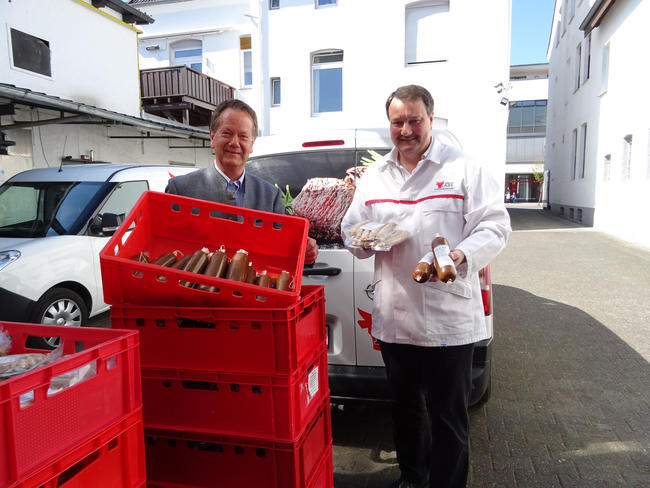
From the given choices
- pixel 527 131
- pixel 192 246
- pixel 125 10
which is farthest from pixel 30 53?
pixel 527 131

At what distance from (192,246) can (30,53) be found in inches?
469

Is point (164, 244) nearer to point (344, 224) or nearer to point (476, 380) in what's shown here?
point (344, 224)

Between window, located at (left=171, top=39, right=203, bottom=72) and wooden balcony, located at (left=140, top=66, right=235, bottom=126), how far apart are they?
4.11 metres

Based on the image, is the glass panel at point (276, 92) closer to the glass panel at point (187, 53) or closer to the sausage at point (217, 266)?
the glass panel at point (187, 53)

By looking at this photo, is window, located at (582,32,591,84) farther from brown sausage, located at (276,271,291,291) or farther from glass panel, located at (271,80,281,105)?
brown sausage, located at (276,271,291,291)

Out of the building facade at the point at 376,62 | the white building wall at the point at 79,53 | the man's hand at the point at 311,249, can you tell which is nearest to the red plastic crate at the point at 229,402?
the man's hand at the point at 311,249

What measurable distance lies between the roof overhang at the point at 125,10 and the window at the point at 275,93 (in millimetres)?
4591

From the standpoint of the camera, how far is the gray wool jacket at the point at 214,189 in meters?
2.58

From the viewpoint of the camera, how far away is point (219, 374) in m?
1.76

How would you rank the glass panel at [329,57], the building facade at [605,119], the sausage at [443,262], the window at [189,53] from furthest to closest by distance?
the window at [189,53] → the glass panel at [329,57] → the building facade at [605,119] → the sausage at [443,262]

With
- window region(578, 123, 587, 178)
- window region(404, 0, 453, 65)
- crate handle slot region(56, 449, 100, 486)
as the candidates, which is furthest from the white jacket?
window region(578, 123, 587, 178)

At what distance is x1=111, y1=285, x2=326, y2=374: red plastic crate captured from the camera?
5.55 feet

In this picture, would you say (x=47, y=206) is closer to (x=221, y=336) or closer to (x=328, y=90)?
(x=221, y=336)

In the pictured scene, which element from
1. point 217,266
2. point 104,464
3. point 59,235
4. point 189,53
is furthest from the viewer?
point 189,53
